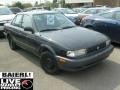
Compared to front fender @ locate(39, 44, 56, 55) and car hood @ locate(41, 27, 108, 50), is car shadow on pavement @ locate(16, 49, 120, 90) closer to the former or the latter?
front fender @ locate(39, 44, 56, 55)

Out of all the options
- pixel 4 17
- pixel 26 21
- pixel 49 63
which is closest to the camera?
pixel 49 63

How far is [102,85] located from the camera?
15.1 ft

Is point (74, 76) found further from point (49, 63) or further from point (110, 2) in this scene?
point (110, 2)

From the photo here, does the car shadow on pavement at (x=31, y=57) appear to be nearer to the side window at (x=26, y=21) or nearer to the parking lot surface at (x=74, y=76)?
the parking lot surface at (x=74, y=76)

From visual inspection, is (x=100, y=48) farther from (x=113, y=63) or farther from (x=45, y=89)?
(x=45, y=89)

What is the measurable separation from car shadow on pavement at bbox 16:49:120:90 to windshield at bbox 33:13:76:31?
4.60 ft

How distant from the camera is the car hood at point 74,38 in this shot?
4.85 meters

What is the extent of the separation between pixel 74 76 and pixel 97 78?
582mm

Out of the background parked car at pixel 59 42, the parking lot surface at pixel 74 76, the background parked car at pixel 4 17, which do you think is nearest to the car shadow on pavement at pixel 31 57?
the parking lot surface at pixel 74 76

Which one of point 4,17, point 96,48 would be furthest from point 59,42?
point 4,17

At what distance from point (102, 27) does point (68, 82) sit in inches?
147

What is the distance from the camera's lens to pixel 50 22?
238 inches

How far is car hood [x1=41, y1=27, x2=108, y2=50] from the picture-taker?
15.9 ft

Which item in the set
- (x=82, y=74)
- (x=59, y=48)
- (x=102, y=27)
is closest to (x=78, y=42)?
(x=59, y=48)
